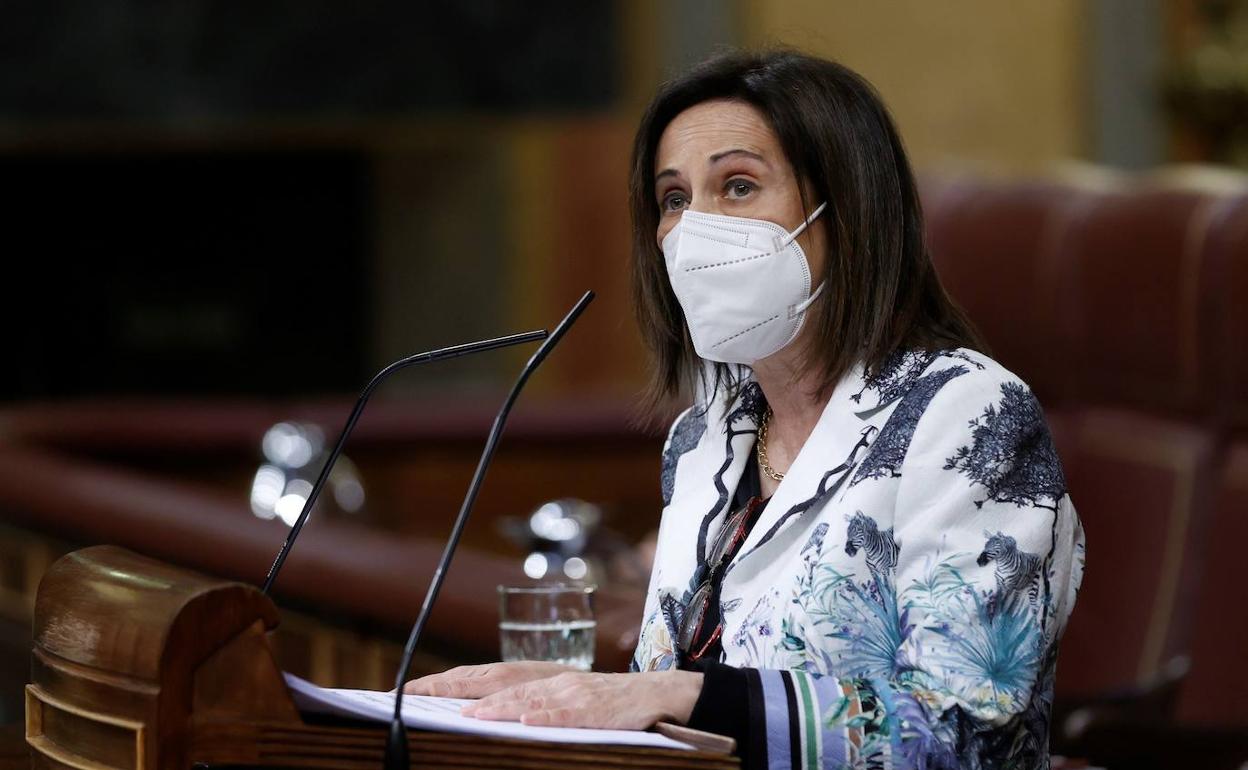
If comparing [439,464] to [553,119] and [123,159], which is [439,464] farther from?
[123,159]

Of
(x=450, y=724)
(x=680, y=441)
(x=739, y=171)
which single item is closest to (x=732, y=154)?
(x=739, y=171)

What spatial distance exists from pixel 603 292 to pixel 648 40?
2.91 ft

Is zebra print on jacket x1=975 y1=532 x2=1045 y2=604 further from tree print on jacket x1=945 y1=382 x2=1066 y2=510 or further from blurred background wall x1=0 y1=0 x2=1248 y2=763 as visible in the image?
blurred background wall x1=0 y1=0 x2=1248 y2=763

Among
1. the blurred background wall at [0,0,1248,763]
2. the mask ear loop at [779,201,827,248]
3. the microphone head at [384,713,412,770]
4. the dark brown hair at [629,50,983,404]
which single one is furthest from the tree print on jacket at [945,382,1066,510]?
the blurred background wall at [0,0,1248,763]

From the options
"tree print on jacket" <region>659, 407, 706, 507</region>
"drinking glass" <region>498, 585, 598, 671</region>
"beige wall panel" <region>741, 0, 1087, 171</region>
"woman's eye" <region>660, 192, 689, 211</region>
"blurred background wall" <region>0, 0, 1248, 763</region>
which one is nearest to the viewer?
"woman's eye" <region>660, 192, 689, 211</region>

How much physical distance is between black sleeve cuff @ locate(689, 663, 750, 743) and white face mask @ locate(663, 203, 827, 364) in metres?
0.36

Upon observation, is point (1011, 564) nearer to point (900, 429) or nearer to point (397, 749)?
point (900, 429)

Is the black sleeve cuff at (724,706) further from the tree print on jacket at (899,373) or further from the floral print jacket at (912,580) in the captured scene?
the tree print on jacket at (899,373)

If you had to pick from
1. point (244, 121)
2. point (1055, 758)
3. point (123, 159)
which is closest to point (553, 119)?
point (244, 121)

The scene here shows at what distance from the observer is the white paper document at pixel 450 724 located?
115 cm

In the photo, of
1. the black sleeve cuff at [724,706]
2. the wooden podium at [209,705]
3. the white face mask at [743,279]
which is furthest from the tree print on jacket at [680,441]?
the wooden podium at [209,705]

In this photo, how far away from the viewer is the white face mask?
152 centimetres

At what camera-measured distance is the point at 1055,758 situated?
1.90 m

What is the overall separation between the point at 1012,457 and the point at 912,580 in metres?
0.13
